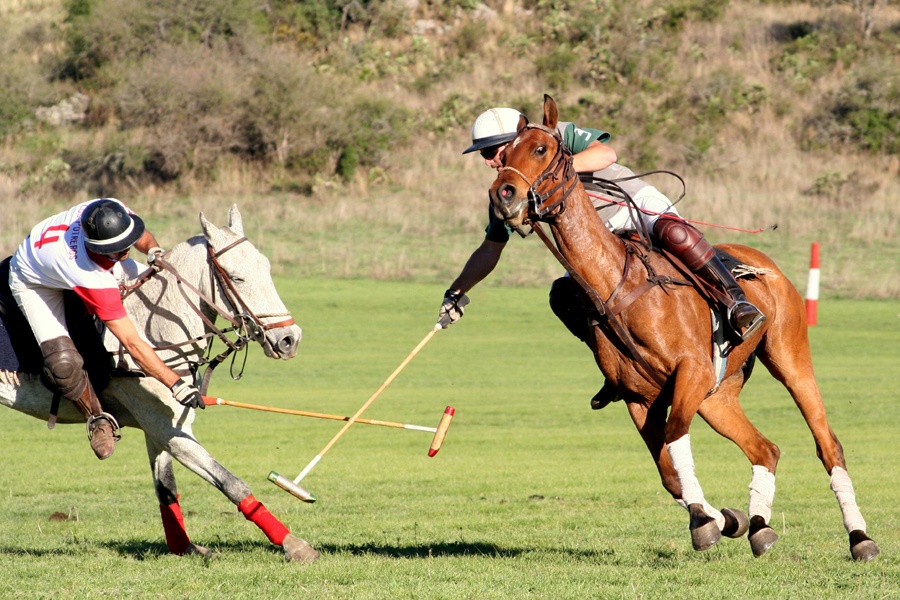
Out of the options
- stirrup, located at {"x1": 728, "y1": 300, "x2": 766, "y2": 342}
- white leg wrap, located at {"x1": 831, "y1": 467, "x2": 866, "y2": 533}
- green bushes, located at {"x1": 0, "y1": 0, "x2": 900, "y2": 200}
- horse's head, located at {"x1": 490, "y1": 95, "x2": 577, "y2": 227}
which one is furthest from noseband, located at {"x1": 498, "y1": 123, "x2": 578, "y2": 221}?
green bushes, located at {"x1": 0, "y1": 0, "x2": 900, "y2": 200}

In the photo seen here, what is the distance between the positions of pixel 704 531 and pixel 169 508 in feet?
11.4

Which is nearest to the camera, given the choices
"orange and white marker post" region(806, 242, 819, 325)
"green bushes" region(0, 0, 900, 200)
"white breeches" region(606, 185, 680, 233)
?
"white breeches" region(606, 185, 680, 233)

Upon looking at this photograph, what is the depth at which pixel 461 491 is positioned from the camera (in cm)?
1133

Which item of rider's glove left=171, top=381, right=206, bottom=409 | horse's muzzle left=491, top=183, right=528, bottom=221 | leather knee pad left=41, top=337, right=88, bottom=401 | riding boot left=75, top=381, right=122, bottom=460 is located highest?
horse's muzzle left=491, top=183, right=528, bottom=221

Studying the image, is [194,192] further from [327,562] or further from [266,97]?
[327,562]

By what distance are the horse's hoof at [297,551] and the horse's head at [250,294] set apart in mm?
1102

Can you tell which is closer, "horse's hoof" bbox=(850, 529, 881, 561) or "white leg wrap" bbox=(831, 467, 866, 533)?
"horse's hoof" bbox=(850, 529, 881, 561)

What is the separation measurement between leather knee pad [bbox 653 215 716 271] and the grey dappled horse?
2288 millimetres

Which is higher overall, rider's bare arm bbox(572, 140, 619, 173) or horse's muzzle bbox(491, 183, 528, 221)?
rider's bare arm bbox(572, 140, 619, 173)

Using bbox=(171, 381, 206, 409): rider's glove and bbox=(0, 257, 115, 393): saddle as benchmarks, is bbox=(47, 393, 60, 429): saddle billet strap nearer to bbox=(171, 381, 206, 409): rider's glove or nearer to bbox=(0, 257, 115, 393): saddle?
bbox=(0, 257, 115, 393): saddle

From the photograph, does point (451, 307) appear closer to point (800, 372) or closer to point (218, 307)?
point (218, 307)

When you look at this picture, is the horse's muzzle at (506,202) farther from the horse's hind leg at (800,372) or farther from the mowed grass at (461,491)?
the horse's hind leg at (800,372)

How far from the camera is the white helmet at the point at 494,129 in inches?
298

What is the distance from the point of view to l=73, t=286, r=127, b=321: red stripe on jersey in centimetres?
723
